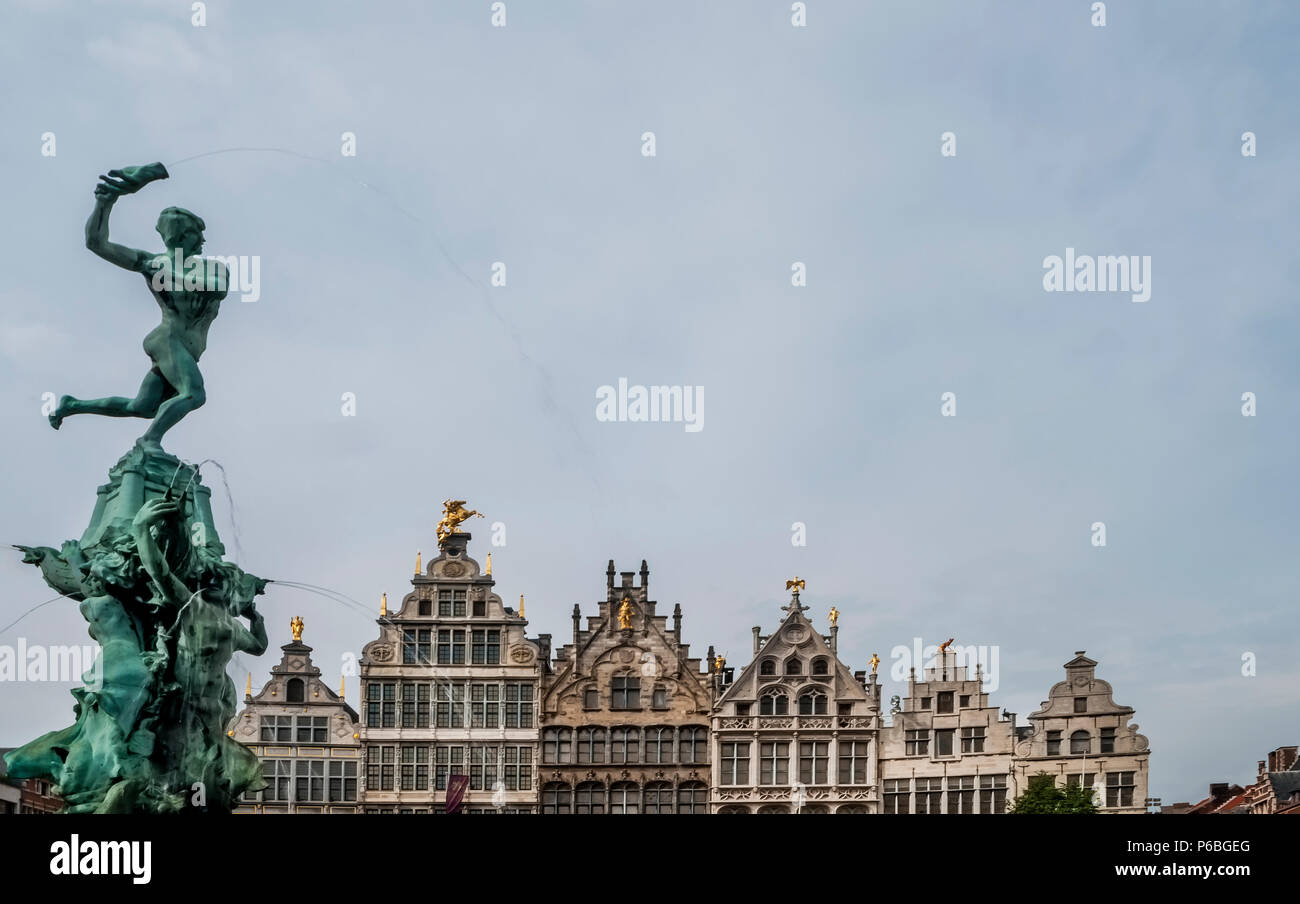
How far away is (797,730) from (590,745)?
23.0 ft

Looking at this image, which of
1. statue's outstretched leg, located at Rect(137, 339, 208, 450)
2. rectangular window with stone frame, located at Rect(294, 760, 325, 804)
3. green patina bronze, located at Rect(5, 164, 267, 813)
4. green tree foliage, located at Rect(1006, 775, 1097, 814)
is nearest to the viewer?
green patina bronze, located at Rect(5, 164, 267, 813)

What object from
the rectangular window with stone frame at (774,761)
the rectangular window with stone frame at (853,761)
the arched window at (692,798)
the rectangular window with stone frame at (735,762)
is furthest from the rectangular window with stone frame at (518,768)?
the rectangular window with stone frame at (853,761)

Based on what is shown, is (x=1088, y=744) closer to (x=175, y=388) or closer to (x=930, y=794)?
(x=930, y=794)

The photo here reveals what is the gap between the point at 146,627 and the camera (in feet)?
93.1

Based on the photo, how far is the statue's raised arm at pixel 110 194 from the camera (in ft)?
95.3

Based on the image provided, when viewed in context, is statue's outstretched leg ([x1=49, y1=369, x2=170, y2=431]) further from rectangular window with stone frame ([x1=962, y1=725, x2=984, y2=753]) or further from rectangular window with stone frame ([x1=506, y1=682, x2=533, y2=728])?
rectangular window with stone frame ([x1=962, y1=725, x2=984, y2=753])

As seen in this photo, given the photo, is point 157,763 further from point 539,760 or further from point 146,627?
point 539,760

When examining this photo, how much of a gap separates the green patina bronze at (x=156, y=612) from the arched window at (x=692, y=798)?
3303 centimetres

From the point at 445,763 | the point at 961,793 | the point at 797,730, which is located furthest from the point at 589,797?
the point at 961,793

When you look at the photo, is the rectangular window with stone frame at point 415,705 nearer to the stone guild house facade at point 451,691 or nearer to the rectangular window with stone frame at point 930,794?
the stone guild house facade at point 451,691

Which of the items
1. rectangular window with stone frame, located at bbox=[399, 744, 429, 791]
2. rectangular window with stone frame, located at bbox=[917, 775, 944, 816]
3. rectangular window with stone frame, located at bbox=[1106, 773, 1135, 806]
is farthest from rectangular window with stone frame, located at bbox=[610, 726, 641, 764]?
rectangular window with stone frame, located at bbox=[1106, 773, 1135, 806]

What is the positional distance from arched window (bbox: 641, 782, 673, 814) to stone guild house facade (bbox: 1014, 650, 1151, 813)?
1177 cm

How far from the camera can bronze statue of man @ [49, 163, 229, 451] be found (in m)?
30.1
